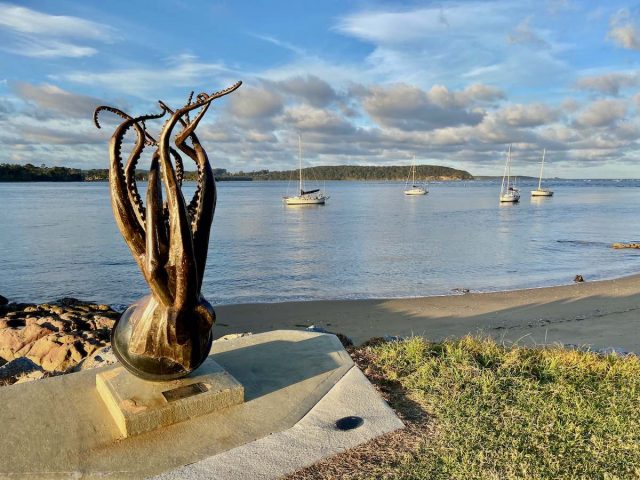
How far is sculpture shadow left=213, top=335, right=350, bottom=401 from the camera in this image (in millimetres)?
5570

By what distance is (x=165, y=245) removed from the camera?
14.9ft

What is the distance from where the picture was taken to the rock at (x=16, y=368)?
22.8 ft

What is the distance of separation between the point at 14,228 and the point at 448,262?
108 ft

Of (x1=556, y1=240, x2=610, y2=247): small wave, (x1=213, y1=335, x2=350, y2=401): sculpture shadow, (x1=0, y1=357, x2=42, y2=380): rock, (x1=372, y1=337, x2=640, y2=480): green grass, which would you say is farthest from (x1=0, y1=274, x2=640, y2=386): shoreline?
(x1=556, y1=240, x2=610, y2=247): small wave

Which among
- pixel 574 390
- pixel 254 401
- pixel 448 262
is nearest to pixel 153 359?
pixel 254 401

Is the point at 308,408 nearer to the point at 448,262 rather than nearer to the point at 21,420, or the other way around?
the point at 21,420

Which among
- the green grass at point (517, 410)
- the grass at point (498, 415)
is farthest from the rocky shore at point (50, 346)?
the green grass at point (517, 410)

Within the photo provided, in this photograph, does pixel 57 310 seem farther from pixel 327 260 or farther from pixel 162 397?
pixel 327 260

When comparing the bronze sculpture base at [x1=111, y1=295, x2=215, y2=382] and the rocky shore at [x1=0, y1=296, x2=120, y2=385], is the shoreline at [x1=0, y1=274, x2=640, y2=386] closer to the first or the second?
the rocky shore at [x1=0, y1=296, x2=120, y2=385]

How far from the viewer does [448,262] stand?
24375 millimetres

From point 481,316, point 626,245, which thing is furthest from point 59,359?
point 626,245

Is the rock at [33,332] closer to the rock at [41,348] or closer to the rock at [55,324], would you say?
the rock at [55,324]

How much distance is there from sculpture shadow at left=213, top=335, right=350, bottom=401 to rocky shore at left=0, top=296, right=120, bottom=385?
6.93 ft

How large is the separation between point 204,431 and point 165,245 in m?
1.76
